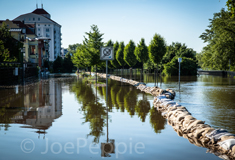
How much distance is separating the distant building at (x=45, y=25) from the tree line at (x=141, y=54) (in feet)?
167

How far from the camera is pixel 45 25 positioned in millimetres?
119312

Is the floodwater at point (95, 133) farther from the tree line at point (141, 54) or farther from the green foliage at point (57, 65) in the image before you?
the green foliage at point (57, 65)

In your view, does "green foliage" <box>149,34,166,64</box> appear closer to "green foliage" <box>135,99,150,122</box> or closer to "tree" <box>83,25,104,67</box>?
"tree" <box>83,25,104,67</box>

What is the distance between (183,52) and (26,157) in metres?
62.8

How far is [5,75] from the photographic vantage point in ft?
103

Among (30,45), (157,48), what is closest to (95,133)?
(157,48)

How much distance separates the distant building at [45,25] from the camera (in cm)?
11400

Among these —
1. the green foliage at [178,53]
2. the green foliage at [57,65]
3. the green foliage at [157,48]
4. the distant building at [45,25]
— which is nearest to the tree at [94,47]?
the green foliage at [157,48]

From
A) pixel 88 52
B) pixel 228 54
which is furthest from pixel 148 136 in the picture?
pixel 228 54

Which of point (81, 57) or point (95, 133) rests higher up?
point (81, 57)

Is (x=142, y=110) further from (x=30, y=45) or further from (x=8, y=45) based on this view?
(x=30, y=45)

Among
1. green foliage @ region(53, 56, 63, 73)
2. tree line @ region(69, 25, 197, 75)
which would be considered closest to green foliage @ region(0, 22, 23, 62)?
tree line @ region(69, 25, 197, 75)

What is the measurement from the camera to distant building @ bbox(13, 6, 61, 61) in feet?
374

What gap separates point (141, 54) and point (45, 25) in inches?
2937
